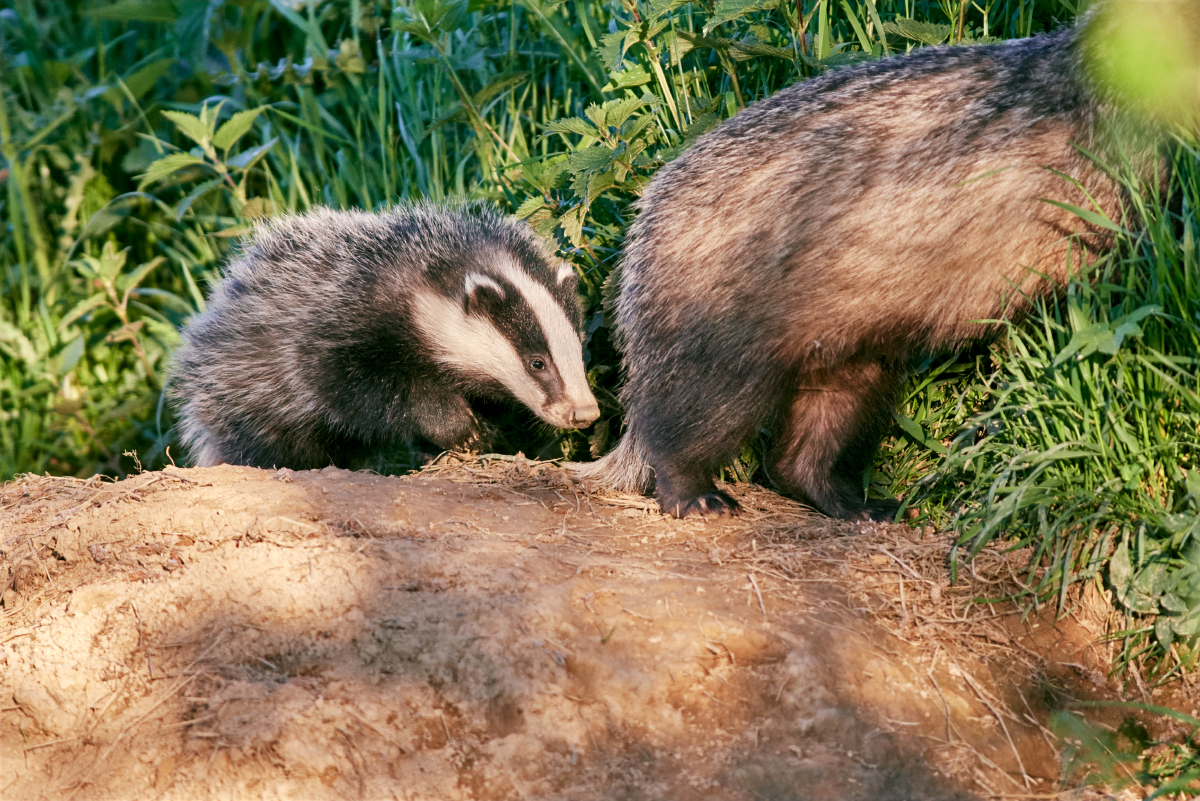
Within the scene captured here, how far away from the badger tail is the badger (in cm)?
31

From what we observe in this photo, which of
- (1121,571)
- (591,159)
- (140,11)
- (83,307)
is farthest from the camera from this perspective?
(140,11)

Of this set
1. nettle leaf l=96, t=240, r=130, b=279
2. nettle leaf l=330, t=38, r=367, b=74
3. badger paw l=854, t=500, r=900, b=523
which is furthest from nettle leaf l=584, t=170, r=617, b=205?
nettle leaf l=96, t=240, r=130, b=279

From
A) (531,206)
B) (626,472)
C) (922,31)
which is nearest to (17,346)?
(531,206)

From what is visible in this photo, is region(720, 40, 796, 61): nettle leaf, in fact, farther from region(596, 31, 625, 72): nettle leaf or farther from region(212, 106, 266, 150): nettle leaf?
region(212, 106, 266, 150): nettle leaf

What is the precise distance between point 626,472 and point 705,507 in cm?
41

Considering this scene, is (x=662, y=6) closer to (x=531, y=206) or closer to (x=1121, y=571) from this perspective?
(x=531, y=206)

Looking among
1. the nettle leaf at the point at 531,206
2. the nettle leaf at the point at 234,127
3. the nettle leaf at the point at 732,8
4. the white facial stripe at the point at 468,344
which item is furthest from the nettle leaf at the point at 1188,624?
the nettle leaf at the point at 234,127

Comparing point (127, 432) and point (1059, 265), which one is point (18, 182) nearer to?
point (127, 432)

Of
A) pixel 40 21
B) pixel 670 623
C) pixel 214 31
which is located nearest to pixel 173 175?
pixel 214 31

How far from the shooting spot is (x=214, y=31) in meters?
5.86

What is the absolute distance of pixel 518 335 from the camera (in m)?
4.07

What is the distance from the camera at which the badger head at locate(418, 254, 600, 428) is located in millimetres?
4016

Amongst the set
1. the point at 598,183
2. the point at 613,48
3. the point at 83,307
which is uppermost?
the point at 613,48

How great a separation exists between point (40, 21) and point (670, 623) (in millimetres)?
6209
